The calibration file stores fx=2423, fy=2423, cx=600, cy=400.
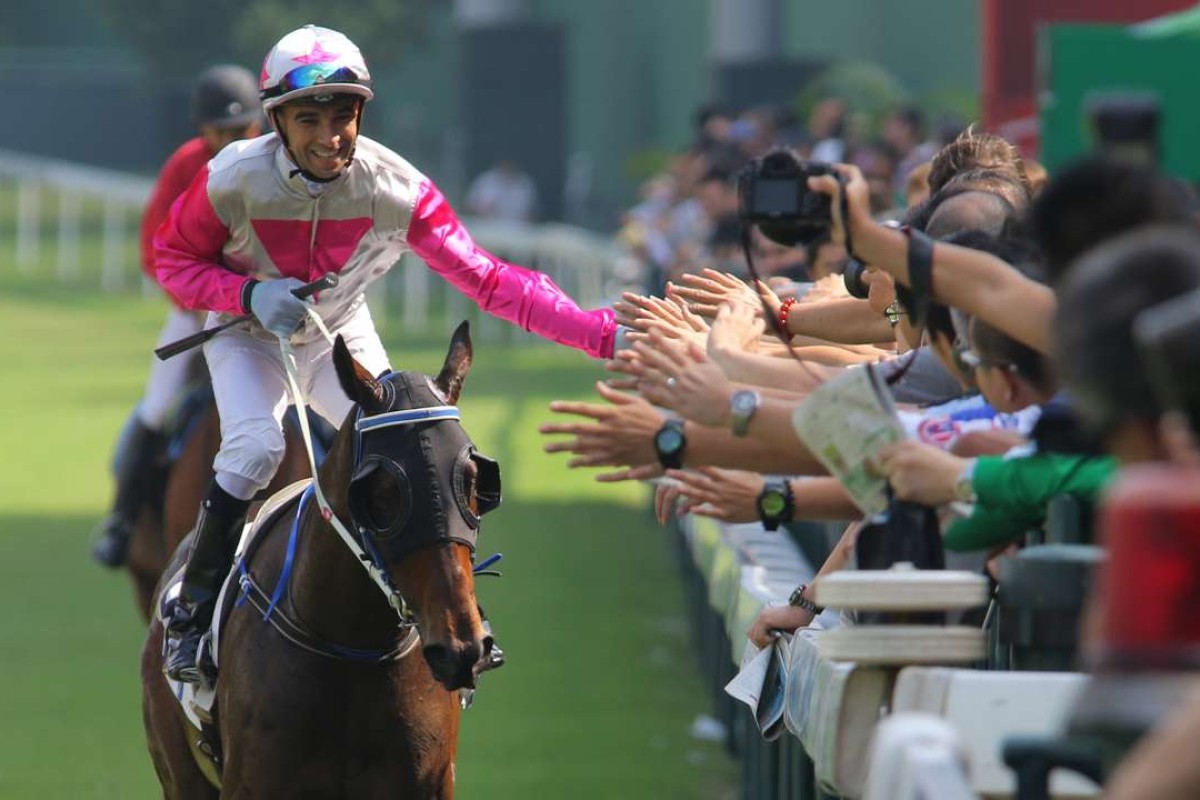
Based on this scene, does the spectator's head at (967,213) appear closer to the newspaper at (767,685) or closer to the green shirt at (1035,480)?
the newspaper at (767,685)

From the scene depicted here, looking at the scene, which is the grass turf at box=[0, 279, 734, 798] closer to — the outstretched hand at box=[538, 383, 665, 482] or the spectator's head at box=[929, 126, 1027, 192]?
the spectator's head at box=[929, 126, 1027, 192]

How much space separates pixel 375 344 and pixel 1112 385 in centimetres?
342

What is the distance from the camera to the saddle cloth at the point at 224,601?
17.7 feet

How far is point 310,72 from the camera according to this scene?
538cm

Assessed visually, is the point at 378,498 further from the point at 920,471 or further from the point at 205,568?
the point at 920,471

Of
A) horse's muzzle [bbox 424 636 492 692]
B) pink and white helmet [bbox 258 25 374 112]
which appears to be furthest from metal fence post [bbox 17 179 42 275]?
horse's muzzle [bbox 424 636 492 692]

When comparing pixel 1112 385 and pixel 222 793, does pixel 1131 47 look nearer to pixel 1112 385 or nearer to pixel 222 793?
pixel 222 793

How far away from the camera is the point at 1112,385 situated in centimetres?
268

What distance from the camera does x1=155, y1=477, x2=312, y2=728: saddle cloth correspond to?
5.40 metres

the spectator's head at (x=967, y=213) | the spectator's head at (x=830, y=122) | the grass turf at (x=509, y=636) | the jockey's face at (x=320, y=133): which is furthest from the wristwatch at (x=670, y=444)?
the spectator's head at (x=830, y=122)

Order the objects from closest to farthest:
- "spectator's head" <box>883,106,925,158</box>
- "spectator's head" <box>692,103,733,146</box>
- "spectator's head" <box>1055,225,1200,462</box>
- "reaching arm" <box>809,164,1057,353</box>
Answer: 1. "spectator's head" <box>1055,225,1200,462</box>
2. "reaching arm" <box>809,164,1057,353</box>
3. "spectator's head" <box>883,106,925,158</box>
4. "spectator's head" <box>692,103,733,146</box>

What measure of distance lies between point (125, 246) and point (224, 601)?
90.0ft

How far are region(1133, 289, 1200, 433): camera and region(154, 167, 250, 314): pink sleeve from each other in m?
3.22

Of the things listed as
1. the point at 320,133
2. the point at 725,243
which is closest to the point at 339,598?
the point at 320,133
